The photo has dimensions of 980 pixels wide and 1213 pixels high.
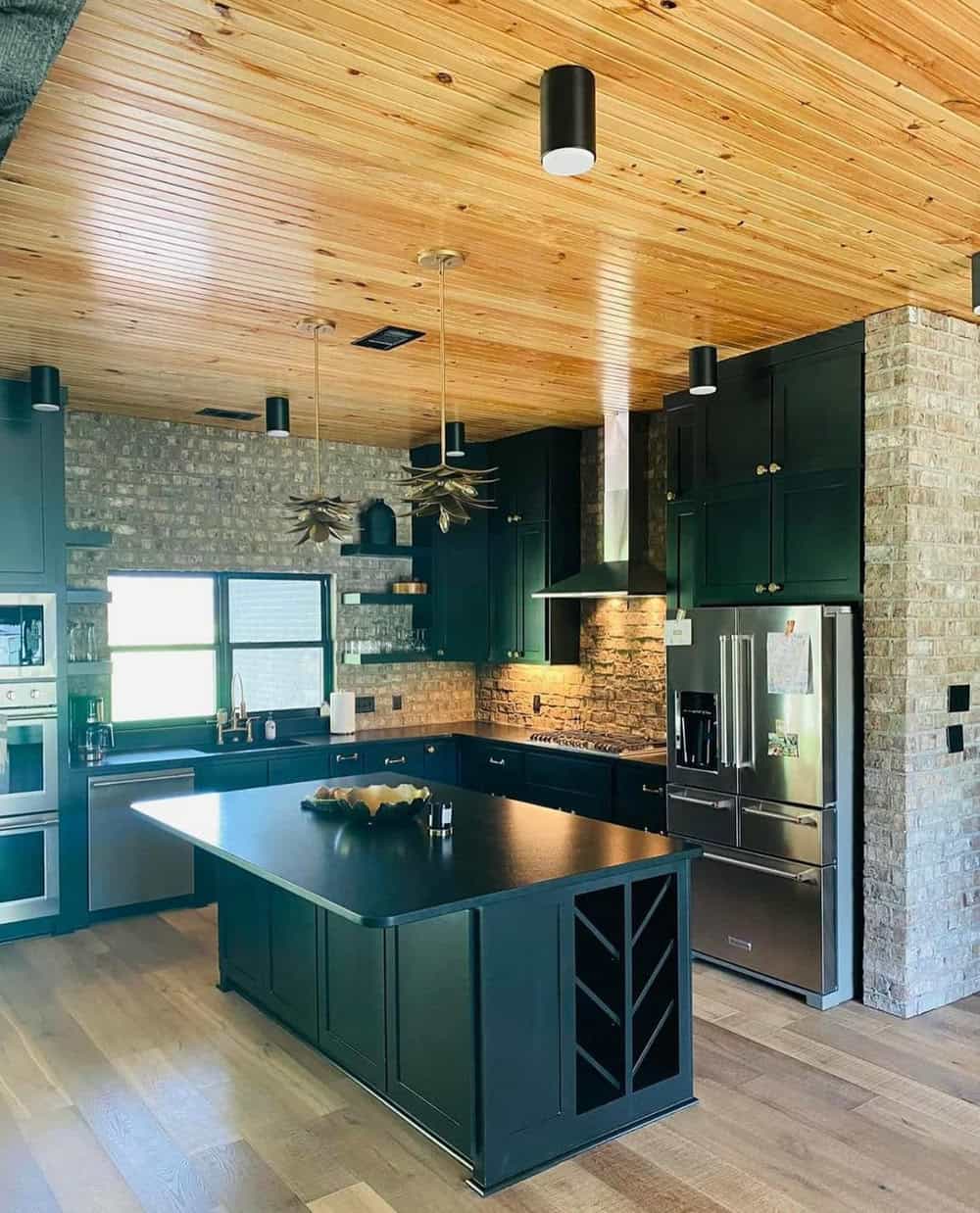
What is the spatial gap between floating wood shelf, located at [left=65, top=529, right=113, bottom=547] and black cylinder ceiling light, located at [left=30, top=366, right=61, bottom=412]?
0.78 metres

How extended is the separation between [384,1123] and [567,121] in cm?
295

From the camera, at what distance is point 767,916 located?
4371 mm

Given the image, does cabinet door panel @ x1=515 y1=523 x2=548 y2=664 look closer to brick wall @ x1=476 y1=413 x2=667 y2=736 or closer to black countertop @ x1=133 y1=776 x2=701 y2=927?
brick wall @ x1=476 y1=413 x2=667 y2=736

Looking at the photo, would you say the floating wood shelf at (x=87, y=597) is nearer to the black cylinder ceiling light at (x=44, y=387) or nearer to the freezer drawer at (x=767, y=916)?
the black cylinder ceiling light at (x=44, y=387)

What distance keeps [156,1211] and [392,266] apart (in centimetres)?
299

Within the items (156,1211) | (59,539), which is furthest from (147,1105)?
(59,539)

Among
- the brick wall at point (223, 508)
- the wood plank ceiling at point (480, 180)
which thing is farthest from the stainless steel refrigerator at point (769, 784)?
the brick wall at point (223, 508)

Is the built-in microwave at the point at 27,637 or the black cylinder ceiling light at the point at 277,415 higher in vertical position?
the black cylinder ceiling light at the point at 277,415

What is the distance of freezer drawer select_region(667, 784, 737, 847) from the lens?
15.0 feet

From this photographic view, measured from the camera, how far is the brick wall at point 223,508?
583cm

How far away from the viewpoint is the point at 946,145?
2615 millimetres

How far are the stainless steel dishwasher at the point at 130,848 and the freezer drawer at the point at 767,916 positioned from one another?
277 centimetres

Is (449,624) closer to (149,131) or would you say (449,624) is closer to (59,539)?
(59,539)

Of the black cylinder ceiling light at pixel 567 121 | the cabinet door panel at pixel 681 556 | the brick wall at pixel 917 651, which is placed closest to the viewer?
the black cylinder ceiling light at pixel 567 121
